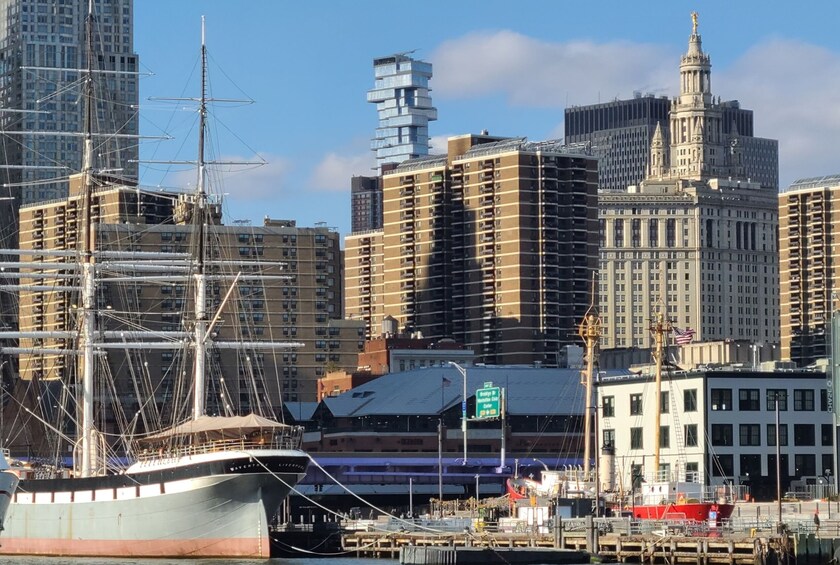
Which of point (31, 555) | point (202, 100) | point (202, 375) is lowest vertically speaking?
point (31, 555)

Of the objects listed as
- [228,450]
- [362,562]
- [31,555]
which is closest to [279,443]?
[228,450]

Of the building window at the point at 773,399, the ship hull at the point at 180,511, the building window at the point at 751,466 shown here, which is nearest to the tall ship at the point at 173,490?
the ship hull at the point at 180,511

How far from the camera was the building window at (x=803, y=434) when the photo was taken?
13162cm

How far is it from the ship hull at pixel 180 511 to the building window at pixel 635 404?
34516mm

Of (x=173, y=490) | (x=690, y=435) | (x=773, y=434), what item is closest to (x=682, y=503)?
(x=173, y=490)

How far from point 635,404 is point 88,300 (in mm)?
38400

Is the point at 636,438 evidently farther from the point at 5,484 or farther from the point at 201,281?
the point at 5,484

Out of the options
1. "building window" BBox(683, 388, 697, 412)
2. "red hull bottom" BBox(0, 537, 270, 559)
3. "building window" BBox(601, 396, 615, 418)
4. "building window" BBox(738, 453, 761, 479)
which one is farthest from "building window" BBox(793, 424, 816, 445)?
"red hull bottom" BBox(0, 537, 270, 559)

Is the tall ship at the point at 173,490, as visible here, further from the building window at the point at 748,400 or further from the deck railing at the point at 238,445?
the building window at the point at 748,400

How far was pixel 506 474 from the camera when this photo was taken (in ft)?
572

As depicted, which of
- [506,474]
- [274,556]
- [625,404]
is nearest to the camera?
[274,556]

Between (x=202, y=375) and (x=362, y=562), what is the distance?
2230cm

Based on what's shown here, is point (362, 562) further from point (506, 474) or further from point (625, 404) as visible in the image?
point (506, 474)

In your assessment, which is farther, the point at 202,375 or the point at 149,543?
the point at 202,375
